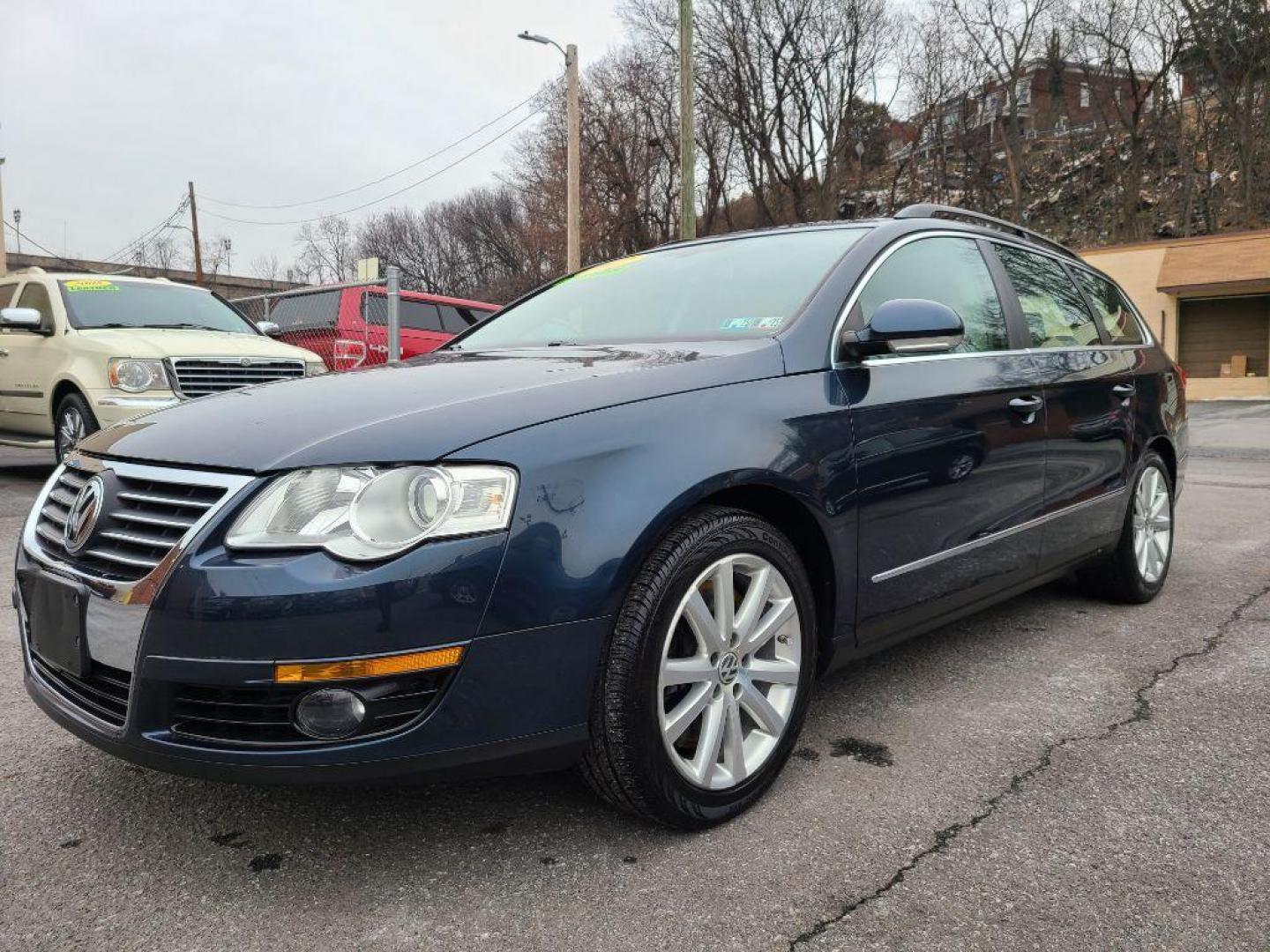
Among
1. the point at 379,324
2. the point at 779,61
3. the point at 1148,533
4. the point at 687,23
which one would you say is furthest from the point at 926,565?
the point at 779,61

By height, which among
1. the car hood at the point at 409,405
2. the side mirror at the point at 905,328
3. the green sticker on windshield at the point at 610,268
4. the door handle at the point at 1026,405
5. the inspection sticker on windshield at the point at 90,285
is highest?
the inspection sticker on windshield at the point at 90,285

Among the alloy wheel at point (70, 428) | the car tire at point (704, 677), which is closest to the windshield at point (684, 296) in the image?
the car tire at point (704, 677)

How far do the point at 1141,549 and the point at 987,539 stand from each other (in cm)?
151

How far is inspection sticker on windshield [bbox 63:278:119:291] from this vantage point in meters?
7.76

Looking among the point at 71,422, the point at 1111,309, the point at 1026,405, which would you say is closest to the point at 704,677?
the point at 1026,405

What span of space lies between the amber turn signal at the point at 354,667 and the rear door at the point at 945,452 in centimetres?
125

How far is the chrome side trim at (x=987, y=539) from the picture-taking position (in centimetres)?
270

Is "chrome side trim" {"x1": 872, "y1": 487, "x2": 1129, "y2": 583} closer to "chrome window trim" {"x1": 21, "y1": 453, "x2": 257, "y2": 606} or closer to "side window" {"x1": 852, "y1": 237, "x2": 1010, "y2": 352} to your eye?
"side window" {"x1": 852, "y1": 237, "x2": 1010, "y2": 352}

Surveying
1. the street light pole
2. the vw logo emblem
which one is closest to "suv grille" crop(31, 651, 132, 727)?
the vw logo emblem

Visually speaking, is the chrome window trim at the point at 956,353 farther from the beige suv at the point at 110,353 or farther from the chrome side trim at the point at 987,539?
the beige suv at the point at 110,353

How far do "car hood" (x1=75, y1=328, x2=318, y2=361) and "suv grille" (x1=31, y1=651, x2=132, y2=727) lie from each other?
5389 mm

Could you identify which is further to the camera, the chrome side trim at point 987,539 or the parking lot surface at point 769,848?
the chrome side trim at point 987,539

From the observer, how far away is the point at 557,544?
191 centimetres

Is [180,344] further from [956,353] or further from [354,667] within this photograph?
[354,667]
